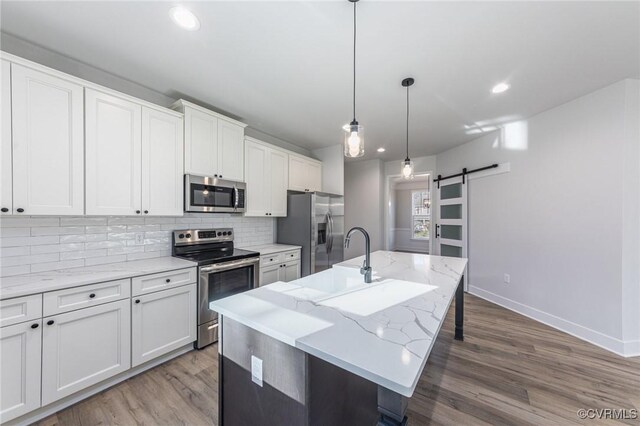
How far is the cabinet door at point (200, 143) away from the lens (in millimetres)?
2629

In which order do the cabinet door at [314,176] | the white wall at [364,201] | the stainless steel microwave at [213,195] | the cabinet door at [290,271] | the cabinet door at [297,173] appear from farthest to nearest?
the white wall at [364,201] < the cabinet door at [314,176] < the cabinet door at [297,173] < the cabinet door at [290,271] < the stainless steel microwave at [213,195]

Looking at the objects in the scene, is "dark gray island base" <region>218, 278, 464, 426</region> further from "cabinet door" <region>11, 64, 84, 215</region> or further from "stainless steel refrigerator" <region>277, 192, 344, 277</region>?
"stainless steel refrigerator" <region>277, 192, 344, 277</region>

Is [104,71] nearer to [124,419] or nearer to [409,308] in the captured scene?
[124,419]

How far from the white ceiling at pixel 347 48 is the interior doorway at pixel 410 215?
5.82m

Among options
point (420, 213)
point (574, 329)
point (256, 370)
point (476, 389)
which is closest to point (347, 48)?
point (256, 370)

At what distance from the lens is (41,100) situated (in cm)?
177

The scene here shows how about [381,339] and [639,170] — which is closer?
[381,339]

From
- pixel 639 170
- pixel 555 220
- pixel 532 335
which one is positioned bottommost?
pixel 532 335

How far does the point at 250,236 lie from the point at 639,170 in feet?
14.3

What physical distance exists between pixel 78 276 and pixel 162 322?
0.72 metres

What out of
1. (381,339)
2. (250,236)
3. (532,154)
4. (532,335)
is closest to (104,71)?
(250,236)

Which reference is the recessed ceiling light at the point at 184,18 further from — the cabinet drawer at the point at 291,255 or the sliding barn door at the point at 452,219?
the sliding barn door at the point at 452,219

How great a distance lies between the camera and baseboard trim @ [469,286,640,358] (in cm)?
239
